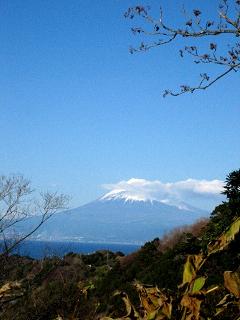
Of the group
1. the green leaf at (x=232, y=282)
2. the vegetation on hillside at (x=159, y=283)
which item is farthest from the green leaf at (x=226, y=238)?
the green leaf at (x=232, y=282)

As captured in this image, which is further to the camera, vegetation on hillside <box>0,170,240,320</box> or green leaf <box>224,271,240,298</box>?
vegetation on hillside <box>0,170,240,320</box>

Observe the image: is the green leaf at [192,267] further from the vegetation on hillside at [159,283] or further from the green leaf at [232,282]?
the green leaf at [232,282]

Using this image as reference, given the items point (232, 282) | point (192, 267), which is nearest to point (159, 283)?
point (192, 267)

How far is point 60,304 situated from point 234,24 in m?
9.92

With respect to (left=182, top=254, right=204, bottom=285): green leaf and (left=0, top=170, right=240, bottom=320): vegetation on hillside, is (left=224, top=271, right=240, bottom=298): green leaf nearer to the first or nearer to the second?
(left=0, top=170, right=240, bottom=320): vegetation on hillside

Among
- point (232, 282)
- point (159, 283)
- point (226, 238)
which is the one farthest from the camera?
point (159, 283)

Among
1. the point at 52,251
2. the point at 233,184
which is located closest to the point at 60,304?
the point at 233,184

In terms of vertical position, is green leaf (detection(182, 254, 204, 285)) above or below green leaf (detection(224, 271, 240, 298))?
above

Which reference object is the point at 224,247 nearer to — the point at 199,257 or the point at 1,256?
the point at 199,257

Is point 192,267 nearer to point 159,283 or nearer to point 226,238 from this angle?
point 226,238

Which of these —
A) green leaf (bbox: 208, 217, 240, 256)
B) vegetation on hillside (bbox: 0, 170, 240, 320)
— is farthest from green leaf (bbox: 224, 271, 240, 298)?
green leaf (bbox: 208, 217, 240, 256)

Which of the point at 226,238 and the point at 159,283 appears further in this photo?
the point at 159,283

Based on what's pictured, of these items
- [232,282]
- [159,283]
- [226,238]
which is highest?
[226,238]

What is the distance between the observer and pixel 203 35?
354 inches
